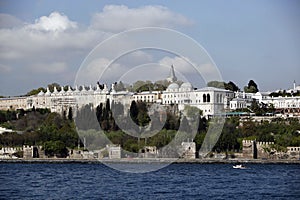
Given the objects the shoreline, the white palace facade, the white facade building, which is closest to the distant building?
the shoreline

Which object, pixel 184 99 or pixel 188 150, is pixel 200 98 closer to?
pixel 184 99

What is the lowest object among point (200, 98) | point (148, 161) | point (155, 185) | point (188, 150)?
point (155, 185)

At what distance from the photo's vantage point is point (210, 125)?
3575 cm

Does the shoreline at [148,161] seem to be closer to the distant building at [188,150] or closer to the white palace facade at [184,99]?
the distant building at [188,150]

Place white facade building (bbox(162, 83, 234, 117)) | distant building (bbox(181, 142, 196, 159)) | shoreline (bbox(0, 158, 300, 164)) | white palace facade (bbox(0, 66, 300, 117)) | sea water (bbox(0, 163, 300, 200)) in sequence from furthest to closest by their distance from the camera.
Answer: white facade building (bbox(162, 83, 234, 117)) < white palace facade (bbox(0, 66, 300, 117)) < distant building (bbox(181, 142, 196, 159)) < shoreline (bbox(0, 158, 300, 164)) < sea water (bbox(0, 163, 300, 200))

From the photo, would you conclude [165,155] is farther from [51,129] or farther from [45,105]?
[45,105]

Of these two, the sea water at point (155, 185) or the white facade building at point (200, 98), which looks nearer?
the sea water at point (155, 185)

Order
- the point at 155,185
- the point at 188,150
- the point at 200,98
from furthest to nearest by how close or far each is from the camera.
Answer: the point at 200,98 → the point at 188,150 → the point at 155,185

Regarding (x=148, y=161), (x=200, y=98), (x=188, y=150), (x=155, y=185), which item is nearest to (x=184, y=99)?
(x=200, y=98)

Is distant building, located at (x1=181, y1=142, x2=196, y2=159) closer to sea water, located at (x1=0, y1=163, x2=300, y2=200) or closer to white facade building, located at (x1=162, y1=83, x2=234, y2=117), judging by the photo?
sea water, located at (x1=0, y1=163, x2=300, y2=200)

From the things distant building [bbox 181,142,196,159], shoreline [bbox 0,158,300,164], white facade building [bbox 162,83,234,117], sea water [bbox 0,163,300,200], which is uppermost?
white facade building [bbox 162,83,234,117]

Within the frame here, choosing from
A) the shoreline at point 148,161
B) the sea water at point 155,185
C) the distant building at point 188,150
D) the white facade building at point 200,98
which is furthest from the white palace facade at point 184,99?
the sea water at point 155,185

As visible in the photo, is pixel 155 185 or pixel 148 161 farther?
pixel 148 161

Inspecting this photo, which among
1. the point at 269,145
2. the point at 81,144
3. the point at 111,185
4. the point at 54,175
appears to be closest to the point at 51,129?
the point at 81,144
